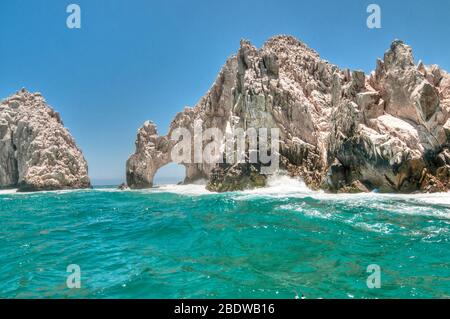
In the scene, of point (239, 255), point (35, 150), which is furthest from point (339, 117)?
point (35, 150)

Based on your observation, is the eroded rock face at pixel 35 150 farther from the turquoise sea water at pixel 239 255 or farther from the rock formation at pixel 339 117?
the turquoise sea water at pixel 239 255

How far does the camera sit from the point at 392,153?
1051 inches

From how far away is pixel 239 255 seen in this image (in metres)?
10.2

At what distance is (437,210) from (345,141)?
1523cm

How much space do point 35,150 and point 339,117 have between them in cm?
6799

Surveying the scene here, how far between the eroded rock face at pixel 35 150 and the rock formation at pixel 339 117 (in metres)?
32.7

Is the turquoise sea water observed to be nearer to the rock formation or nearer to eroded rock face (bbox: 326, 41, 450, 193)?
eroded rock face (bbox: 326, 41, 450, 193)

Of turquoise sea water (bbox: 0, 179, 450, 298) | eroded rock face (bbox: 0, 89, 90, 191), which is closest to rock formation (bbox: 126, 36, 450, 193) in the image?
turquoise sea water (bbox: 0, 179, 450, 298)

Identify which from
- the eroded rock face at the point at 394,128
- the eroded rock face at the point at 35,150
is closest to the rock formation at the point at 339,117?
the eroded rock face at the point at 394,128

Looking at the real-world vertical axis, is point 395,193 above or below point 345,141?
below

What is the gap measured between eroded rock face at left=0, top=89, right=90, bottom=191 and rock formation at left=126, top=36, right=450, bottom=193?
32659mm

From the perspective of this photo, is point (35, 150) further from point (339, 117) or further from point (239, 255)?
point (239, 255)
